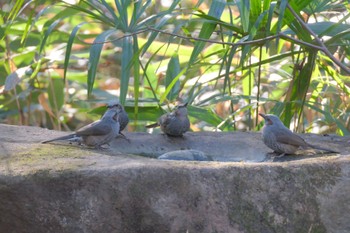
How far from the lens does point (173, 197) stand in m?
3.31

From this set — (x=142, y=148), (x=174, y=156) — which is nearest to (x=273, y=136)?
(x=174, y=156)

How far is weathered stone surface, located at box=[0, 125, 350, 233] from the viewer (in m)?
3.29

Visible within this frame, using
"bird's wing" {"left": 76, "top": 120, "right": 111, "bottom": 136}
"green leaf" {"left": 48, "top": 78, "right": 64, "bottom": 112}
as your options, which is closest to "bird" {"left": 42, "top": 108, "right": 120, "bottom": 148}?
"bird's wing" {"left": 76, "top": 120, "right": 111, "bottom": 136}

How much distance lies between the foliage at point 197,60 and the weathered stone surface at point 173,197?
1.20 meters

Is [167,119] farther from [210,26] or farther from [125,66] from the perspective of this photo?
[210,26]

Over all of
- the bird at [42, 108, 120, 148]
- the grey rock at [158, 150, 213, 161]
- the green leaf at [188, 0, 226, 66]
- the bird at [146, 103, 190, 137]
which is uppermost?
the green leaf at [188, 0, 226, 66]

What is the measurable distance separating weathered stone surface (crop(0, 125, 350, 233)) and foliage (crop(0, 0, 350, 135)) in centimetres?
120

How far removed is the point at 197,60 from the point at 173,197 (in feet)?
10.9

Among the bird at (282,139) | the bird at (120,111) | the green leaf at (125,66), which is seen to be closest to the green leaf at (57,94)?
the bird at (120,111)

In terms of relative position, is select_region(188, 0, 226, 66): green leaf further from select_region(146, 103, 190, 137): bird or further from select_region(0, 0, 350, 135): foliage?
select_region(146, 103, 190, 137): bird

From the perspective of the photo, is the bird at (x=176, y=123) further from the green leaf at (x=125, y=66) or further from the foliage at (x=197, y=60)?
the green leaf at (x=125, y=66)

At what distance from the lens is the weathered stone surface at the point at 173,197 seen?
3295 mm

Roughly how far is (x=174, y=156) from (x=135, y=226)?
1108 millimetres

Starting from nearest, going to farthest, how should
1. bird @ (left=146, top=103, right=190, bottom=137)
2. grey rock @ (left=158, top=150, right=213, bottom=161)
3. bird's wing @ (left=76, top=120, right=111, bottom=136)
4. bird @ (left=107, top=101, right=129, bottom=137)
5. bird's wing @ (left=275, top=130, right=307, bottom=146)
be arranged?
grey rock @ (left=158, top=150, right=213, bottom=161), bird's wing @ (left=76, top=120, right=111, bottom=136), bird's wing @ (left=275, top=130, right=307, bottom=146), bird @ (left=107, top=101, right=129, bottom=137), bird @ (left=146, top=103, right=190, bottom=137)
